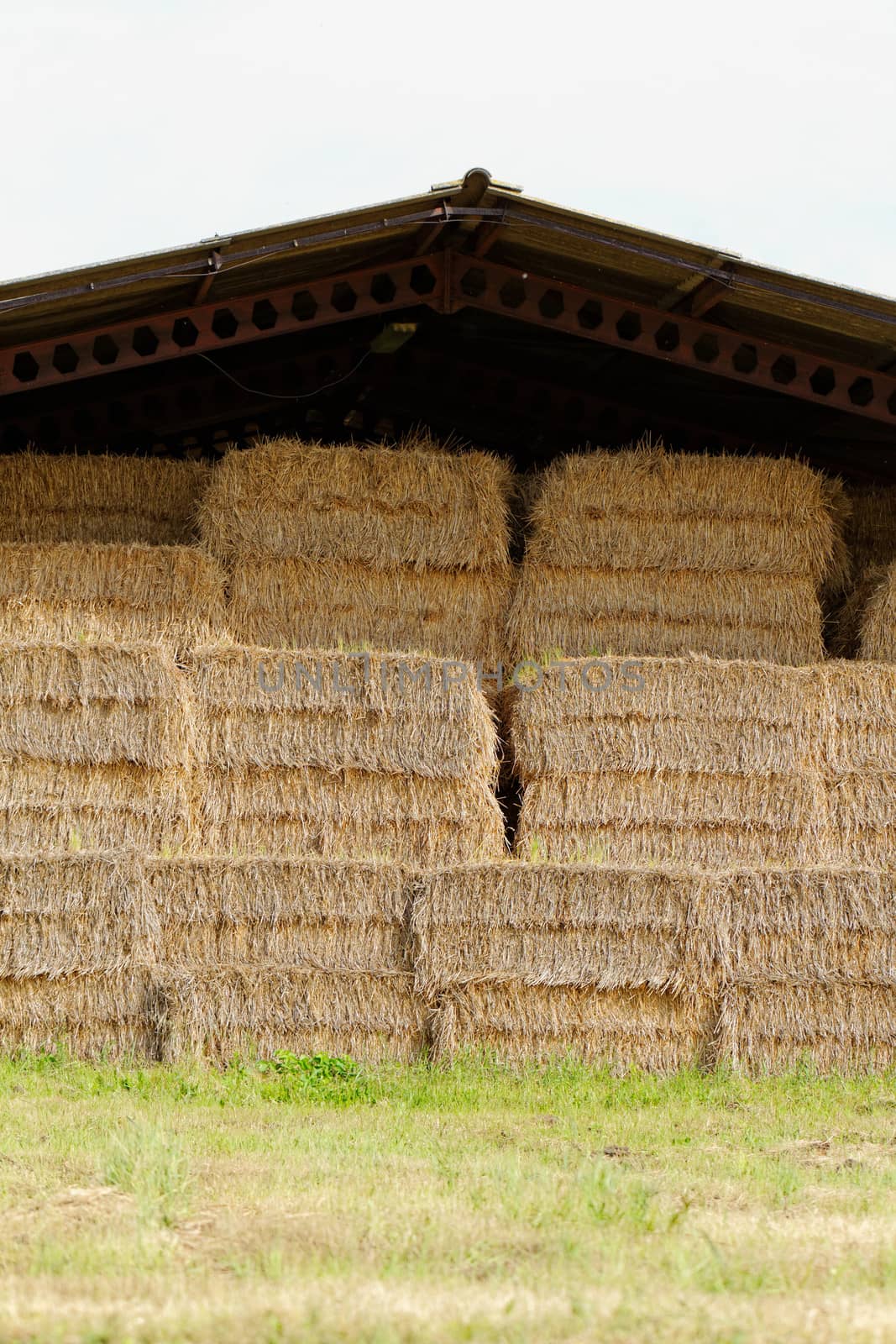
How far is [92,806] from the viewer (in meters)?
9.81

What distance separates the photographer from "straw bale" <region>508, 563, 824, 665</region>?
11.5 meters

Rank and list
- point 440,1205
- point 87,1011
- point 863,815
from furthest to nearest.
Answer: point 863,815, point 87,1011, point 440,1205

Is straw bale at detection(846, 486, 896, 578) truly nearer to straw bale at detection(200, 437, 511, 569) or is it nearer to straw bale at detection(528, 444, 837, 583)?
straw bale at detection(528, 444, 837, 583)

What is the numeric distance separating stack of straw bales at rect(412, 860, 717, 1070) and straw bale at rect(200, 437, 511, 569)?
2.98 meters

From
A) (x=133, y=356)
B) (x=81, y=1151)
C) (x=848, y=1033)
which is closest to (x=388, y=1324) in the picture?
(x=81, y=1151)

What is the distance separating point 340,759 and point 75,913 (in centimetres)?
199

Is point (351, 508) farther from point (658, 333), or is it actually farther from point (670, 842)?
point (670, 842)

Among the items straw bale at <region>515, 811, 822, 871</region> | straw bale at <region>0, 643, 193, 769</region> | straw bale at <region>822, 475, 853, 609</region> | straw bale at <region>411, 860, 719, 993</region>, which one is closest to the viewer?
straw bale at <region>411, 860, 719, 993</region>

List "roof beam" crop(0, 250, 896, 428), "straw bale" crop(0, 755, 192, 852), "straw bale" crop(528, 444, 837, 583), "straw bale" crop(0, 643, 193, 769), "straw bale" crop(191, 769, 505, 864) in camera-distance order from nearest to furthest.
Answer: "straw bale" crop(0, 755, 192, 852), "straw bale" crop(0, 643, 193, 769), "straw bale" crop(191, 769, 505, 864), "roof beam" crop(0, 250, 896, 428), "straw bale" crop(528, 444, 837, 583)

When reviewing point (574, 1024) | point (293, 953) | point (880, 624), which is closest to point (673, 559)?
point (880, 624)

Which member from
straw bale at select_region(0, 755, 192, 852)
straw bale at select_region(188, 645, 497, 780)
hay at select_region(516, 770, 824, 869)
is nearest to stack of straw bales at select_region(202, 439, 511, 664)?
straw bale at select_region(188, 645, 497, 780)

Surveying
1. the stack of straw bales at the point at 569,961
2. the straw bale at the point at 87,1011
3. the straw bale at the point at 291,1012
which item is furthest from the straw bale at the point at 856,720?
the straw bale at the point at 87,1011

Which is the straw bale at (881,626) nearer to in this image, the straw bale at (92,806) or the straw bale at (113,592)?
the straw bale at (113,592)

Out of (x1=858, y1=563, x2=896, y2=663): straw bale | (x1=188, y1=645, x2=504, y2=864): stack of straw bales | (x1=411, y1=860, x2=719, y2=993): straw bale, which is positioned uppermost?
(x1=858, y1=563, x2=896, y2=663): straw bale
